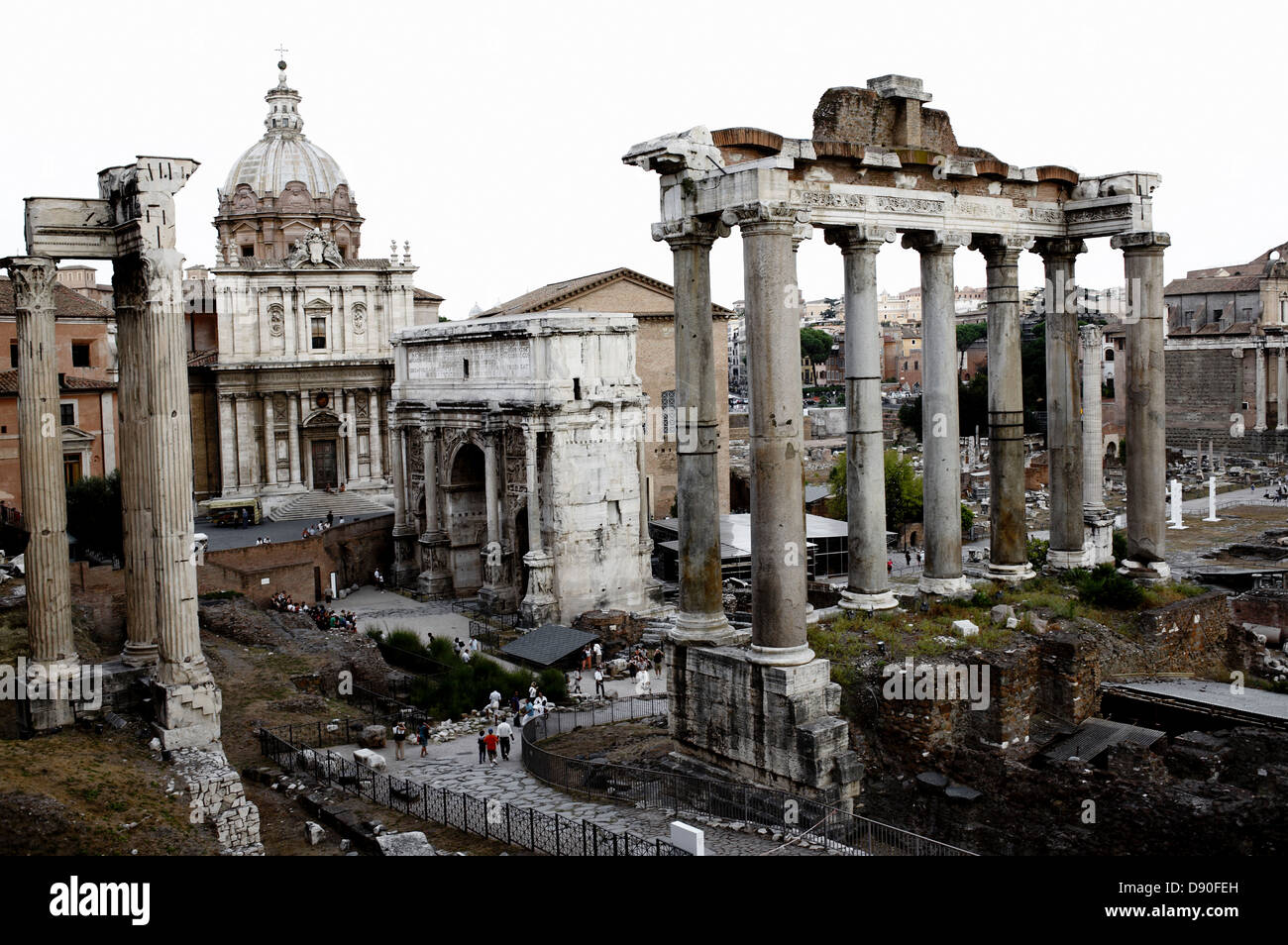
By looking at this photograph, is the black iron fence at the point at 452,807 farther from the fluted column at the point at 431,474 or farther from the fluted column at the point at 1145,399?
the fluted column at the point at 431,474

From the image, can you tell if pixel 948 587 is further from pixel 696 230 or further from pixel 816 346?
pixel 816 346

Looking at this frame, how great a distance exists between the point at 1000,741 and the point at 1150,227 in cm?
801

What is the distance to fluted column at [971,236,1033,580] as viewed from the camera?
17.3 m

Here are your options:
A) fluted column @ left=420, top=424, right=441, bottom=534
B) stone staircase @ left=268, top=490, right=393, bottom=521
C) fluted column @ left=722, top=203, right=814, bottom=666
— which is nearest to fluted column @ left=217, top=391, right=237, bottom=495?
stone staircase @ left=268, top=490, right=393, bottom=521

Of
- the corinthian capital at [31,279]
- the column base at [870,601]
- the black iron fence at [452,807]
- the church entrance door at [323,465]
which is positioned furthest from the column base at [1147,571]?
the church entrance door at [323,465]

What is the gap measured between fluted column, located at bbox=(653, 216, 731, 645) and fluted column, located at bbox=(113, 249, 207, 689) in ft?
19.9

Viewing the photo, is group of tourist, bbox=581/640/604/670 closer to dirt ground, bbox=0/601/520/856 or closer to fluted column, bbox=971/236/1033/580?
dirt ground, bbox=0/601/520/856

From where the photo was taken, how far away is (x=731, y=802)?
44.3 ft

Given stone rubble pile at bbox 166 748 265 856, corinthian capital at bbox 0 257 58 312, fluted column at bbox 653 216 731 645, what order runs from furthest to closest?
corinthian capital at bbox 0 257 58 312, fluted column at bbox 653 216 731 645, stone rubble pile at bbox 166 748 265 856

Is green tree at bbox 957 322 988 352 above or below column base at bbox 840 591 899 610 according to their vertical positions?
above

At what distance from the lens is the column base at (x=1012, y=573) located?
1770 centimetres

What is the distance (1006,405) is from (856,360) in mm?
2986

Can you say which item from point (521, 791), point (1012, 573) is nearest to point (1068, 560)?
point (1012, 573)

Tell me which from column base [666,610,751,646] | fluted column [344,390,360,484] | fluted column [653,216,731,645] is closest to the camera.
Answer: fluted column [653,216,731,645]
